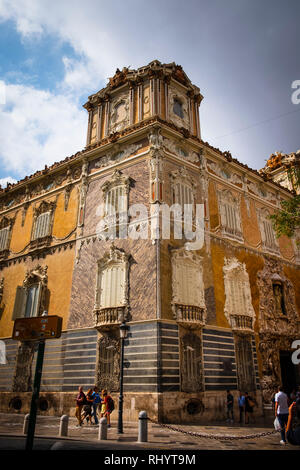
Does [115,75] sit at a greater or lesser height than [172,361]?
greater

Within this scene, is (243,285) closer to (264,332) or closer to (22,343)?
(264,332)

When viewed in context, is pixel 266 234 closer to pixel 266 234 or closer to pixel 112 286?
pixel 266 234

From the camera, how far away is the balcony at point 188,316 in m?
16.3

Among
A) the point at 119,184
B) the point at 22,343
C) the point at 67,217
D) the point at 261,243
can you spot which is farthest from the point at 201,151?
the point at 22,343

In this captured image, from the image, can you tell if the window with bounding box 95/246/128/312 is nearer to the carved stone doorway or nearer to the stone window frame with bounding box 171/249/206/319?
the stone window frame with bounding box 171/249/206/319

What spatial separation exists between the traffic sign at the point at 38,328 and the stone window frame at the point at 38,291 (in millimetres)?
13443

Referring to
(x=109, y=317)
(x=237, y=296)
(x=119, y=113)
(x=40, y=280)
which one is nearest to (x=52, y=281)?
(x=40, y=280)

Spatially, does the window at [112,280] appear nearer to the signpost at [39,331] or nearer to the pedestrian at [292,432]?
the pedestrian at [292,432]

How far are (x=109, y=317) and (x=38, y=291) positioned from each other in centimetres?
666

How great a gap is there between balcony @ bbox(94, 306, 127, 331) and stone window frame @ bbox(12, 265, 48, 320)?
508cm

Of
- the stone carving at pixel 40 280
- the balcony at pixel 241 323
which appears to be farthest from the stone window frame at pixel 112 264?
the balcony at pixel 241 323

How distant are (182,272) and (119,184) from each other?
264 inches

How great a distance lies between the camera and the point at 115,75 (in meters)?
25.0

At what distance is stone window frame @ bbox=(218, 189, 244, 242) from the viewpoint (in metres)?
21.9
